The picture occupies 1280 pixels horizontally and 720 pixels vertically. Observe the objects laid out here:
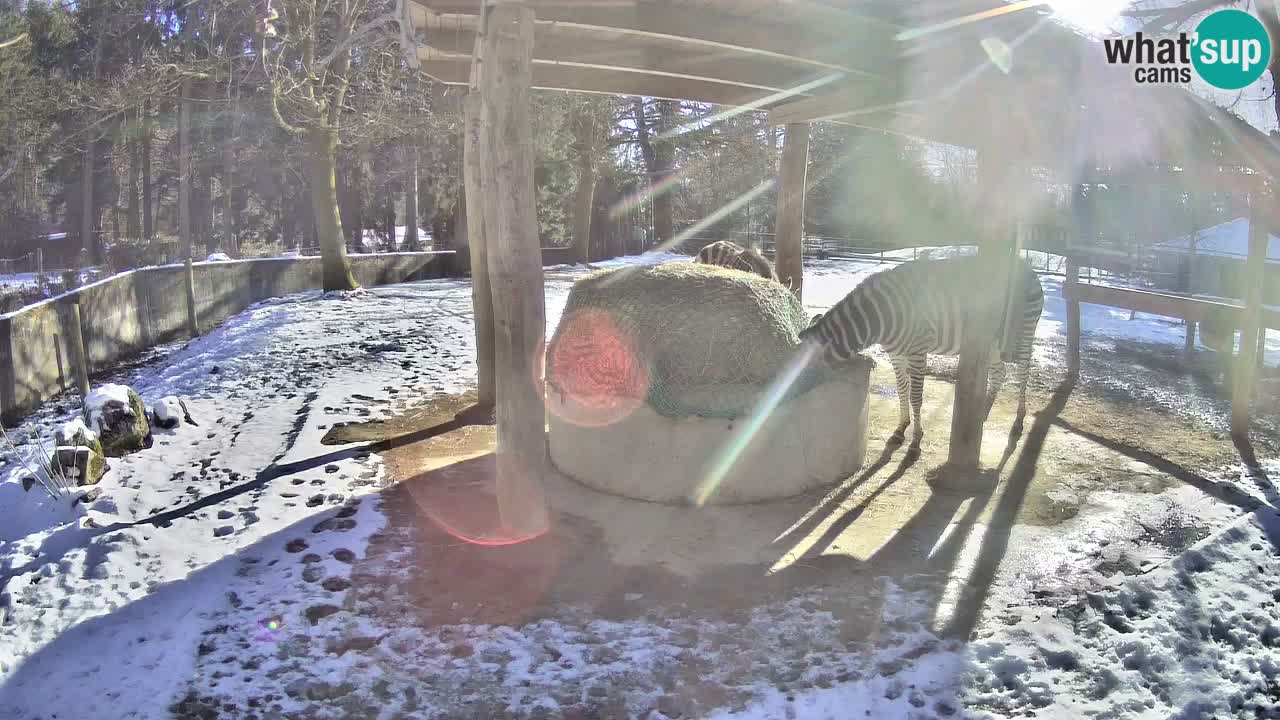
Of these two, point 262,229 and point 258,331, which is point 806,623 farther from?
point 262,229

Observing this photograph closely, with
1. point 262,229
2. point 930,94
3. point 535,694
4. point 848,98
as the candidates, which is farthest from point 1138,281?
point 262,229

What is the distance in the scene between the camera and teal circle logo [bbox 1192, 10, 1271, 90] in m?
9.60

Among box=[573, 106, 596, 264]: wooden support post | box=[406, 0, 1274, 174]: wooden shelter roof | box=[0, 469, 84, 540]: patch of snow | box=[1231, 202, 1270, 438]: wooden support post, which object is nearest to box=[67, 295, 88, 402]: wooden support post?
box=[0, 469, 84, 540]: patch of snow

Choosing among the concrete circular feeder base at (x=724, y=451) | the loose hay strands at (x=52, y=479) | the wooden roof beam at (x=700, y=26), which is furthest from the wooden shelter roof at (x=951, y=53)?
the loose hay strands at (x=52, y=479)

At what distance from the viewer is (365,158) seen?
2534cm

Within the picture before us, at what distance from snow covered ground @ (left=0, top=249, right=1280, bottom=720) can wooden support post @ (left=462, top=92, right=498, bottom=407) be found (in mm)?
2290

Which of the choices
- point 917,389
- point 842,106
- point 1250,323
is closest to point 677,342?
point 917,389

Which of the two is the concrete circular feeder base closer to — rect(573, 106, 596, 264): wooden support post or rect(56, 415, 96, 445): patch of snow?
rect(56, 415, 96, 445): patch of snow

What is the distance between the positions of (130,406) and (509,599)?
4.51 meters

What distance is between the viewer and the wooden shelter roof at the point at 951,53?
18.7 ft

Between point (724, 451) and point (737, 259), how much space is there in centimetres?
515

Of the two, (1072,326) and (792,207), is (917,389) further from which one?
(792,207)

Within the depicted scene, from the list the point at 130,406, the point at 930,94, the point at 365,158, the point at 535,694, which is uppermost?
the point at 365,158

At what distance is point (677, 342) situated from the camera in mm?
6047
